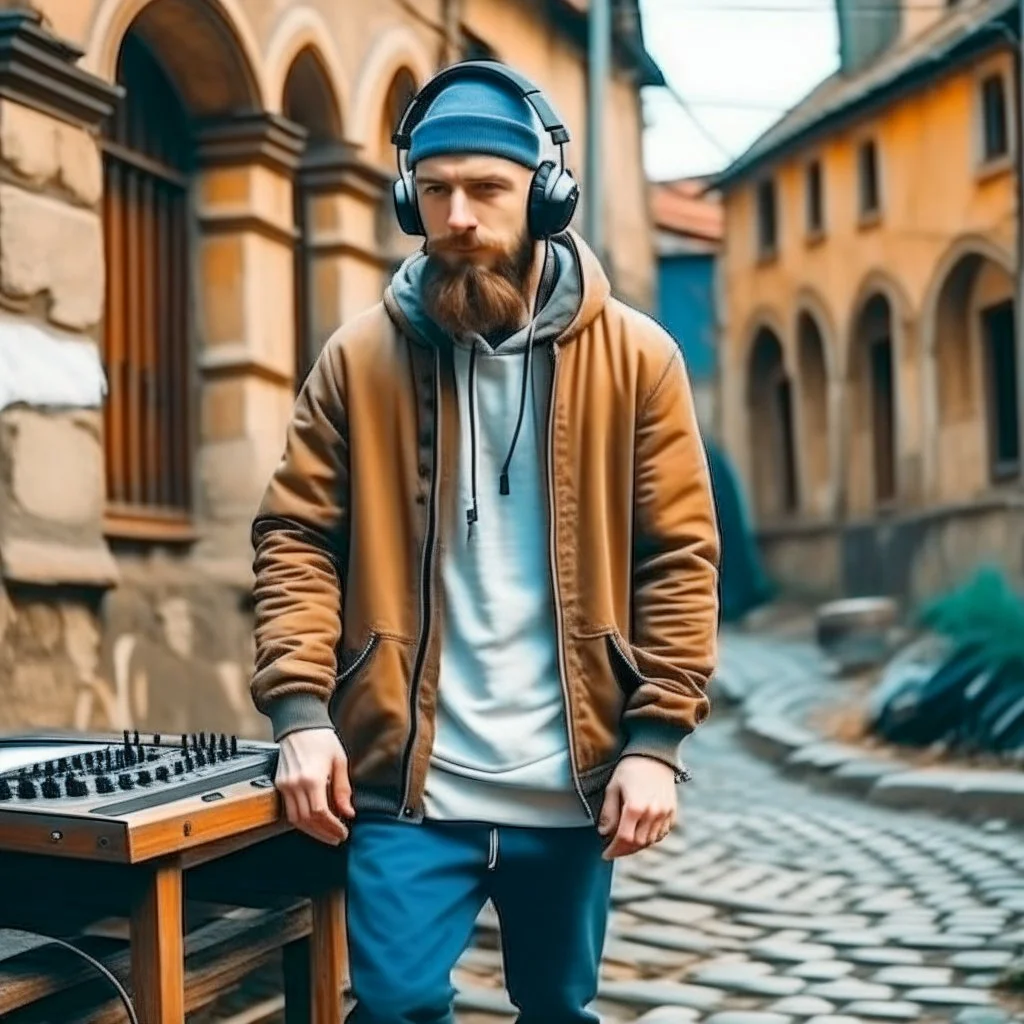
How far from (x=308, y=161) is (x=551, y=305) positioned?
18.4ft

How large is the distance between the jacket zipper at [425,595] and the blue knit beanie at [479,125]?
1.07ft

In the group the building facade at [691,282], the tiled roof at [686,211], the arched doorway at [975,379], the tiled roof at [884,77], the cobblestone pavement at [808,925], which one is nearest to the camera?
the cobblestone pavement at [808,925]

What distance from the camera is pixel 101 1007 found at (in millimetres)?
3068

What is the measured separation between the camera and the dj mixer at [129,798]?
8.87ft

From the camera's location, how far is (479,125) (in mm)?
2840

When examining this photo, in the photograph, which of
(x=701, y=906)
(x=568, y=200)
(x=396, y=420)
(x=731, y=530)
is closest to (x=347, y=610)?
(x=396, y=420)

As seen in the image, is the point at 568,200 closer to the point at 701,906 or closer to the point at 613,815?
the point at 613,815

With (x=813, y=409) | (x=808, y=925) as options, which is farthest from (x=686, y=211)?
(x=808, y=925)

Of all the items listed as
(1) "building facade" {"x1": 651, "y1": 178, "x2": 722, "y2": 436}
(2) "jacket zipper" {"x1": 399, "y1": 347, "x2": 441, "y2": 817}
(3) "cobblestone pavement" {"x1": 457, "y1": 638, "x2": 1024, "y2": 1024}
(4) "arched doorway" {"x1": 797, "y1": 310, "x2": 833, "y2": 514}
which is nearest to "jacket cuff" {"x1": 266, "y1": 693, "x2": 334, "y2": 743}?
(2) "jacket zipper" {"x1": 399, "y1": 347, "x2": 441, "y2": 817}

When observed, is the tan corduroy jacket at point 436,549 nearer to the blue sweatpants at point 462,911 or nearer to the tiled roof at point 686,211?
the blue sweatpants at point 462,911

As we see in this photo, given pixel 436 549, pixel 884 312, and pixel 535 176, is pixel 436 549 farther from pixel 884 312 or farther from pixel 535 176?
pixel 884 312

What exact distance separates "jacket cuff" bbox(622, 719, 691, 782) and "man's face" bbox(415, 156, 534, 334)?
0.68 m

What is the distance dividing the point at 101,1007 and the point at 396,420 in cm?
112

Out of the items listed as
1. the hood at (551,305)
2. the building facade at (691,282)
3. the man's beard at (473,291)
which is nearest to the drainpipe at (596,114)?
the hood at (551,305)
